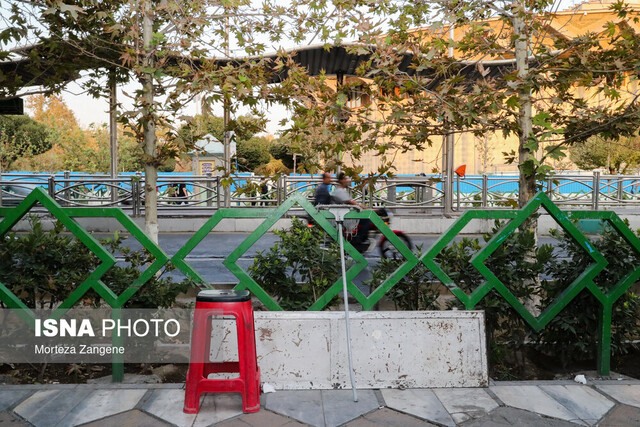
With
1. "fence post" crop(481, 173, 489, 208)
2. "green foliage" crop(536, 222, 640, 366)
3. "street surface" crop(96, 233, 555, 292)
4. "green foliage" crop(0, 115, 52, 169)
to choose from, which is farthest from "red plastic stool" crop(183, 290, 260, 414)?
"green foliage" crop(0, 115, 52, 169)

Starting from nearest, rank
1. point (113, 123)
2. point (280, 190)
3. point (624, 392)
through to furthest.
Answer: point (624, 392)
point (113, 123)
point (280, 190)

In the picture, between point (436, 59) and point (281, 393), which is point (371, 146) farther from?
point (281, 393)

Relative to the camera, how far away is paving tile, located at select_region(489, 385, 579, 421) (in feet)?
11.2

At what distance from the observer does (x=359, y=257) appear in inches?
159

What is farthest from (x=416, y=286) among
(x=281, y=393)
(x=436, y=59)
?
(x=436, y=59)

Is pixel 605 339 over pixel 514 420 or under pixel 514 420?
over

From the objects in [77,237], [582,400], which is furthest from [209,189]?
[582,400]

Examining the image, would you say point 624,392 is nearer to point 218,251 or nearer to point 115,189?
point 218,251

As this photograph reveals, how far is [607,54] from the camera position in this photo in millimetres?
4816

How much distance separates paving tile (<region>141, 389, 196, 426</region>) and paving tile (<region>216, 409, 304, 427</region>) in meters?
0.26

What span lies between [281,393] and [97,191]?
14295 millimetres

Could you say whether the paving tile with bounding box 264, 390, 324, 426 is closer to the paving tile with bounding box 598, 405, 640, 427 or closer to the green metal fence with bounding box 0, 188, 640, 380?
the green metal fence with bounding box 0, 188, 640, 380

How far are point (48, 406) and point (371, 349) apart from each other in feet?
7.39

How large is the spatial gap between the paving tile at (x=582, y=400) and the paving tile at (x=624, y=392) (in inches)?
3.6
